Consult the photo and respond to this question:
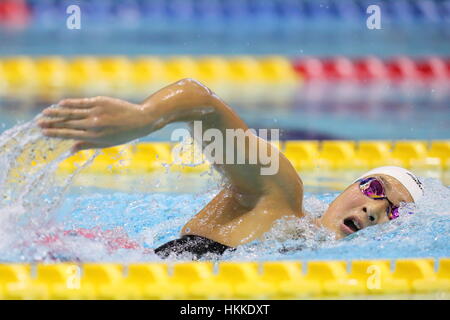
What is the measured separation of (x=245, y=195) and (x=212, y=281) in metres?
0.31

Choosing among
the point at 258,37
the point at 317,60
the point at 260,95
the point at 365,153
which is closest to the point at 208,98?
the point at 365,153

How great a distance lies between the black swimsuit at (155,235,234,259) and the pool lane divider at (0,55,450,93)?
274cm

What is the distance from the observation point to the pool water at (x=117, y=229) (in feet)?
7.25

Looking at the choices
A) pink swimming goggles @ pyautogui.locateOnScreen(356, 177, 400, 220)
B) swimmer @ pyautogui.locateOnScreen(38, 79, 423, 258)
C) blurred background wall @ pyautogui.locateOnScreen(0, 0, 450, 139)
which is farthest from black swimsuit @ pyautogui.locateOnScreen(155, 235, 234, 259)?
blurred background wall @ pyautogui.locateOnScreen(0, 0, 450, 139)

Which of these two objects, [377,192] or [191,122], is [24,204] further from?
[377,192]

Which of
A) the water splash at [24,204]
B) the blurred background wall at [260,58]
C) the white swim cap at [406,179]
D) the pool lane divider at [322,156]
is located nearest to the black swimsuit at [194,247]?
the water splash at [24,204]

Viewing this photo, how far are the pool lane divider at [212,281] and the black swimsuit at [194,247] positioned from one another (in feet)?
0.14

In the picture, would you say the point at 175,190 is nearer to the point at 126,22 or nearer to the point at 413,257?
the point at 413,257

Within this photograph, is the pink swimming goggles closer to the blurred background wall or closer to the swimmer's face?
the swimmer's face

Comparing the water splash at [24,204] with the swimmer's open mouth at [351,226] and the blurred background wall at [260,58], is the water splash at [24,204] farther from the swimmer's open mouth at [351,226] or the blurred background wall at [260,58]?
the blurred background wall at [260,58]

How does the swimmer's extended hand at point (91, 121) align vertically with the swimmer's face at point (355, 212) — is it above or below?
above

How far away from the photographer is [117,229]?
2656 millimetres

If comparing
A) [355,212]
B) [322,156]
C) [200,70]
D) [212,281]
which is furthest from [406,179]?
[200,70]

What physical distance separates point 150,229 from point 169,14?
442 cm
